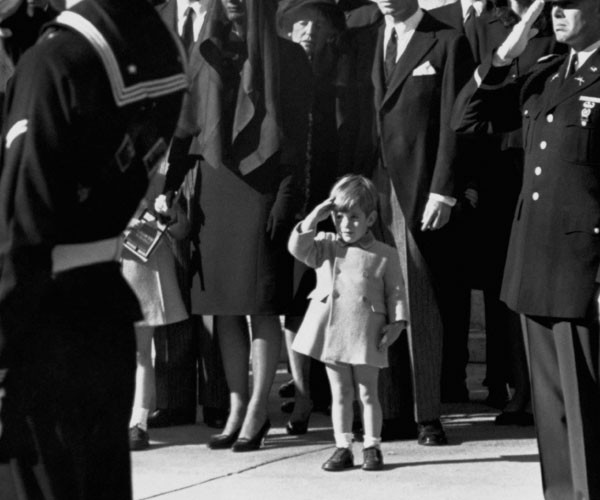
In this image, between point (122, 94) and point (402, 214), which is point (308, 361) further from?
point (122, 94)

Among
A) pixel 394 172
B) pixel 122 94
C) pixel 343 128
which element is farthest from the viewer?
pixel 343 128

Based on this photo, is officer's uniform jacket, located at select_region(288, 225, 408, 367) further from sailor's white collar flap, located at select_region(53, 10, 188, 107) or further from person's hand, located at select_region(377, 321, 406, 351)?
sailor's white collar flap, located at select_region(53, 10, 188, 107)

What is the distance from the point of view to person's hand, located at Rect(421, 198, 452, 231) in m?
6.92

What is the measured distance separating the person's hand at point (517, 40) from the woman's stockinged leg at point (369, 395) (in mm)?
1533

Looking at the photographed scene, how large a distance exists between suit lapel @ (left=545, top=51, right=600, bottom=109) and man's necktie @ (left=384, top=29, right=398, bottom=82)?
1.86m

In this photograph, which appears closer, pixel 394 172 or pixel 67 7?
pixel 67 7

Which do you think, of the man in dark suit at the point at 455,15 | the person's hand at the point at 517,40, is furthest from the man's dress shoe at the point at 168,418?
the person's hand at the point at 517,40

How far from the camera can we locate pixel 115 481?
140 inches

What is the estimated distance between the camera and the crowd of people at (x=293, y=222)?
3426mm

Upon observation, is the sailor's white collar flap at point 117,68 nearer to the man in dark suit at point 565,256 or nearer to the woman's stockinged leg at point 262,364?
the man in dark suit at point 565,256

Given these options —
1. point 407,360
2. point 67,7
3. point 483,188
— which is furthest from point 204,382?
point 67,7

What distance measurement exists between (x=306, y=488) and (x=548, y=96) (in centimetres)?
177

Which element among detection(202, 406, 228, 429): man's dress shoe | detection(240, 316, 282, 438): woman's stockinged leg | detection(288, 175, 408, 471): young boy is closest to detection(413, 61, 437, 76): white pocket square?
detection(288, 175, 408, 471): young boy

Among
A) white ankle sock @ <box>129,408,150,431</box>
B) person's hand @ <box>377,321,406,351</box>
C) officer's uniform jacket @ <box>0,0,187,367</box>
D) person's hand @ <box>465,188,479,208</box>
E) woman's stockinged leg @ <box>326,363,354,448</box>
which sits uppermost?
officer's uniform jacket @ <box>0,0,187,367</box>
